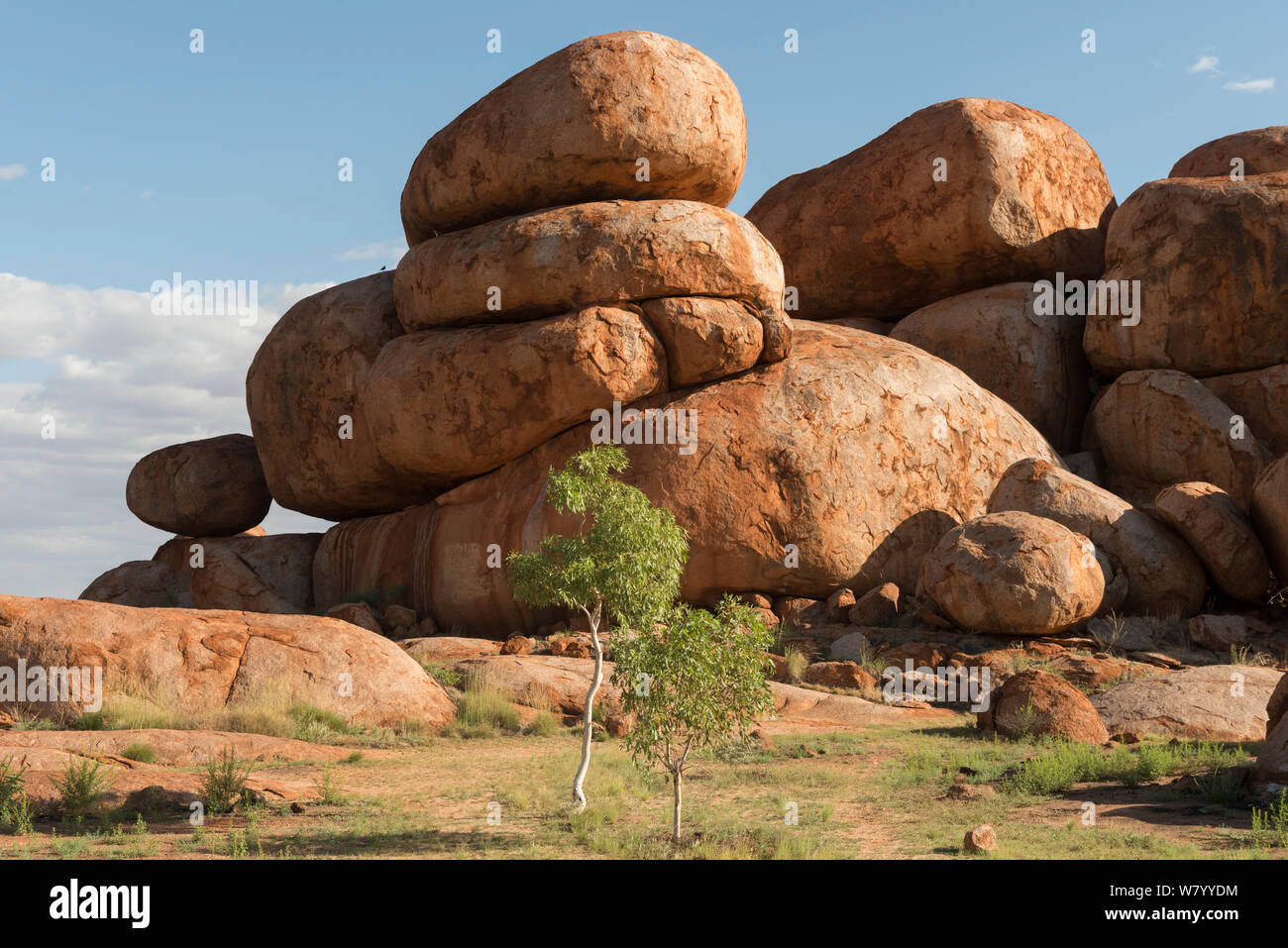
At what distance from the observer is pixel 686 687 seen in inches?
332

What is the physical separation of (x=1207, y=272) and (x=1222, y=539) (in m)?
6.92

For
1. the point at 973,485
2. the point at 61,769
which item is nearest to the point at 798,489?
the point at 973,485

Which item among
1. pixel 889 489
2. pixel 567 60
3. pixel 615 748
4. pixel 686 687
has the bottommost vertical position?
pixel 615 748

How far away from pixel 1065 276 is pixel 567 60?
12.7m

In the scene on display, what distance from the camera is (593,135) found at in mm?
19578

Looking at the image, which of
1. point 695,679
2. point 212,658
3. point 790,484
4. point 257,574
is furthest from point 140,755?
point 257,574

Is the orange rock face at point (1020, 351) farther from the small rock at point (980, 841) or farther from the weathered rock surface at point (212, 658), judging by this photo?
the small rock at point (980, 841)

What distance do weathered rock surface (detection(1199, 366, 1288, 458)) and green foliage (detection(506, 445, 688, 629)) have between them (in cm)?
1623

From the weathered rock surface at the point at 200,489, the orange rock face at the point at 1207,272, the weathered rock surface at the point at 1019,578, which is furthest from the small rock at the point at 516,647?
the orange rock face at the point at 1207,272

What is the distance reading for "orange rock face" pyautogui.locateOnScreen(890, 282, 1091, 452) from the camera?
2442 centimetres

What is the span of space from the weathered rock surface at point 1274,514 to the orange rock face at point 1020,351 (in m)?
6.55

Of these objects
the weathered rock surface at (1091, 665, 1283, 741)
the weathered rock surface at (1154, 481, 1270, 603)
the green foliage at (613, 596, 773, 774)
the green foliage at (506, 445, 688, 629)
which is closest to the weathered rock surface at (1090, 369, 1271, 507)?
the weathered rock surface at (1154, 481, 1270, 603)

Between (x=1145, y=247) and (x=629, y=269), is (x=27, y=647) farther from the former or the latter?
(x=1145, y=247)

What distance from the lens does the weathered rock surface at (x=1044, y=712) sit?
39.5 feet
